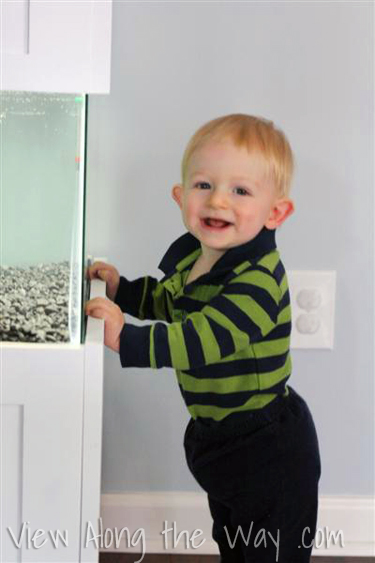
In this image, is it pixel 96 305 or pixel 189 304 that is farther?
pixel 189 304

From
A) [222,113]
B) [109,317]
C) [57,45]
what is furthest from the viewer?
[222,113]

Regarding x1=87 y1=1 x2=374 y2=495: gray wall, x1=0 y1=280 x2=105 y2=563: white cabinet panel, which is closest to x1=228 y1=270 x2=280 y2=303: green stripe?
x1=0 y1=280 x2=105 y2=563: white cabinet panel

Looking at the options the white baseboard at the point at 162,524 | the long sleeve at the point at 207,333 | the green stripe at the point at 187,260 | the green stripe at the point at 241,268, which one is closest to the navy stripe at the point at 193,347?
the long sleeve at the point at 207,333

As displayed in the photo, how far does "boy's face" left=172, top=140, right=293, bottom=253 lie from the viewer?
1102 millimetres

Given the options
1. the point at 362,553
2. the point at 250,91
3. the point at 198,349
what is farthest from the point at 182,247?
the point at 362,553

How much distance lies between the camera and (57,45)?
3.00ft

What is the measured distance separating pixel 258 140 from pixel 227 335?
0.24 metres

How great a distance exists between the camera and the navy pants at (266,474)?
3.70 ft

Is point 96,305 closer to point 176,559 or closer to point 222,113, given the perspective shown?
point 222,113

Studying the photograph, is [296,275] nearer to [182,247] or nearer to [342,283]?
[342,283]

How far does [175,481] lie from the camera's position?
1597 millimetres

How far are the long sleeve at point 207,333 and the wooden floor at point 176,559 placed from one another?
2.03 ft

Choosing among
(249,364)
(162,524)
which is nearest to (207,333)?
(249,364)

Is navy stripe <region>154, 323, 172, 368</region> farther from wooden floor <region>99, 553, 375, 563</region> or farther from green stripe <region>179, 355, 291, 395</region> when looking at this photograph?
wooden floor <region>99, 553, 375, 563</region>
